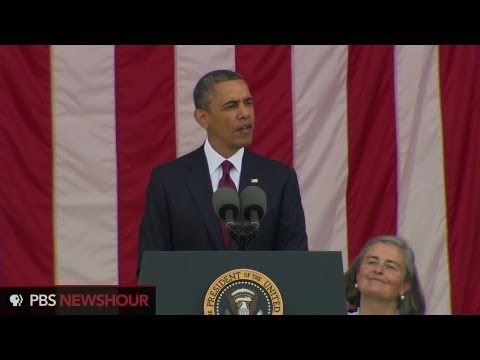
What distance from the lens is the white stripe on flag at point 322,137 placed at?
7.13m

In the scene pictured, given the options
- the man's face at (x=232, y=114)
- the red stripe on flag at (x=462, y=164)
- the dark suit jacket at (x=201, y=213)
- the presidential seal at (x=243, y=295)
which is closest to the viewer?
the presidential seal at (x=243, y=295)

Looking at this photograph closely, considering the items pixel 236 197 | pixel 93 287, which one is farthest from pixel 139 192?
pixel 93 287

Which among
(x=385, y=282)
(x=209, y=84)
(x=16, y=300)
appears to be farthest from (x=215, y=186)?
(x=16, y=300)

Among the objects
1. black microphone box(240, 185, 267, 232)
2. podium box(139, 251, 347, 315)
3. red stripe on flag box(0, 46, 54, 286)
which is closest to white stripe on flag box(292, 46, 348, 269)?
red stripe on flag box(0, 46, 54, 286)

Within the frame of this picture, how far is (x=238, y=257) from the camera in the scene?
440 centimetres

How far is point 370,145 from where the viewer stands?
7.16 meters

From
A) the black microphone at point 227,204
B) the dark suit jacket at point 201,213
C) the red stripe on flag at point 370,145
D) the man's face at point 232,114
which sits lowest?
the black microphone at point 227,204

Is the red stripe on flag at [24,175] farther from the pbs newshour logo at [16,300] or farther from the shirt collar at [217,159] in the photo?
the pbs newshour logo at [16,300]

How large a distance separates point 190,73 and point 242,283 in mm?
2886

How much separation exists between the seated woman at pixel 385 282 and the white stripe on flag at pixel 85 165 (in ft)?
6.19

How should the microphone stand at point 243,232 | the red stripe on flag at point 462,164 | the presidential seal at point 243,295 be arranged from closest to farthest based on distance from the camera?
the presidential seal at point 243,295 → the microphone stand at point 243,232 → the red stripe on flag at point 462,164

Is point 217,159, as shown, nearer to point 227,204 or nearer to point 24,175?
point 227,204

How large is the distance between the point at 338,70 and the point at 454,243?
102 centimetres

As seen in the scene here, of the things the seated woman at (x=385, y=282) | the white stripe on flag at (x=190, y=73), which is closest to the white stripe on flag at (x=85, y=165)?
the white stripe on flag at (x=190, y=73)
